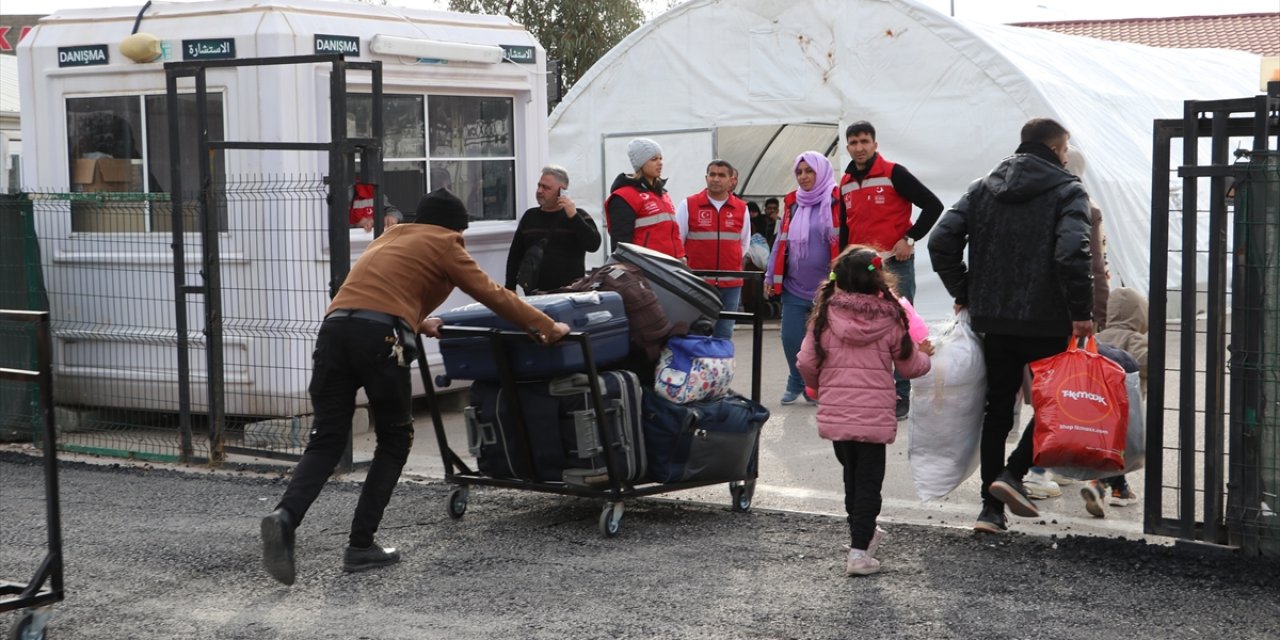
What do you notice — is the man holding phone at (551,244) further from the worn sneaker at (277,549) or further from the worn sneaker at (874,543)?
the worn sneaker at (277,549)

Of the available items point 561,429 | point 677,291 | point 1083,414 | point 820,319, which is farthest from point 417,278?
point 1083,414

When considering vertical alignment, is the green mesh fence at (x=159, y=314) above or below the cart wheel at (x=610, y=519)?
above

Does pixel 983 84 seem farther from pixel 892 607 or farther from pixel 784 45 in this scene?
pixel 892 607

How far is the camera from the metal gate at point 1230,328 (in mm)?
5719

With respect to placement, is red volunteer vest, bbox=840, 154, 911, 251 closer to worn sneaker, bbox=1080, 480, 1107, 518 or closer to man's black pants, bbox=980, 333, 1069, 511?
worn sneaker, bbox=1080, 480, 1107, 518

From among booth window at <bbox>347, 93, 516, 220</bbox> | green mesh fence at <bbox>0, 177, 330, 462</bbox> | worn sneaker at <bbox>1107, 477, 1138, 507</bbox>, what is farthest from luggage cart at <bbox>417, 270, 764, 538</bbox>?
booth window at <bbox>347, 93, 516, 220</bbox>

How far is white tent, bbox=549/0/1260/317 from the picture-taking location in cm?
1436

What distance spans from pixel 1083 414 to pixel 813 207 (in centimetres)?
396

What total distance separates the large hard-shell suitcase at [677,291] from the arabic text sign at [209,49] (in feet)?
12.0

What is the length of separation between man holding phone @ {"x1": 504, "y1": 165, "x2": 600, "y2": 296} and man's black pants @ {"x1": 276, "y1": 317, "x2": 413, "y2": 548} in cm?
311

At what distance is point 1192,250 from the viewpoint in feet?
19.3

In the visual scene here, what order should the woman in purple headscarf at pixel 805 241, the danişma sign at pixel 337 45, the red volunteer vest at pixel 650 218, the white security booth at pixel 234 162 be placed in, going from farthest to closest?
→ the woman in purple headscarf at pixel 805 241 → the red volunteer vest at pixel 650 218 → the danişma sign at pixel 337 45 → the white security booth at pixel 234 162

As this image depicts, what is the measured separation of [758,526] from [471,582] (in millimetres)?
1480

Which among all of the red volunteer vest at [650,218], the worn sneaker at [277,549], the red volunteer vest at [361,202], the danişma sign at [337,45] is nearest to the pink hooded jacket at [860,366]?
the worn sneaker at [277,549]
